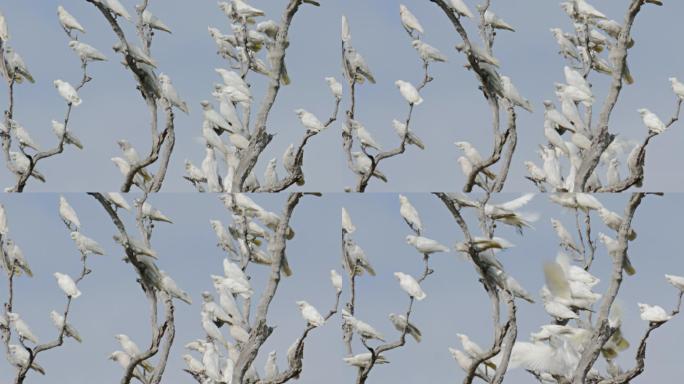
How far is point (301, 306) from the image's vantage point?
4961mm

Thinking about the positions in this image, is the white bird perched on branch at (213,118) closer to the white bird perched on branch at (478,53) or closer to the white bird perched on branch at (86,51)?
the white bird perched on branch at (86,51)

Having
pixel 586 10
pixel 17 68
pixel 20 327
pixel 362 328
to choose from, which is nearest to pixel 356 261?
pixel 362 328

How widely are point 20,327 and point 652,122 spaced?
8.52ft

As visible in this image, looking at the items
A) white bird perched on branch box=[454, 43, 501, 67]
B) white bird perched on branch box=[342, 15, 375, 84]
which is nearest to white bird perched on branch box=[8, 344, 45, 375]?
white bird perched on branch box=[342, 15, 375, 84]

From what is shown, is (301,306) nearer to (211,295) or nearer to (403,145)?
(211,295)

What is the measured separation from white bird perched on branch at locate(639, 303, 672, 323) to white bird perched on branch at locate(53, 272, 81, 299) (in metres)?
2.06

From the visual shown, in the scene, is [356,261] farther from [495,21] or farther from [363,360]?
[495,21]

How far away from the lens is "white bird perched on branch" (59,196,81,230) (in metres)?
5.11

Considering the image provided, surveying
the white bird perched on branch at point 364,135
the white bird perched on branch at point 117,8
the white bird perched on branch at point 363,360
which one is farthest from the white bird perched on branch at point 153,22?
the white bird perched on branch at point 363,360

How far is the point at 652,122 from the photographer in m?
5.56

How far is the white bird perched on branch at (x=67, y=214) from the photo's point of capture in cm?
511

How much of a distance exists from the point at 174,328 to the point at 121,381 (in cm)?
34

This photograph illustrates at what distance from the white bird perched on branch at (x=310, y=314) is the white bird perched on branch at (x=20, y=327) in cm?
107

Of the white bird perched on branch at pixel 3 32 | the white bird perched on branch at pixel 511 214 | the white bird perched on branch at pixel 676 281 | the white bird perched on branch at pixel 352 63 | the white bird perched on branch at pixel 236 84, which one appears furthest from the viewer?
the white bird perched on branch at pixel 3 32
